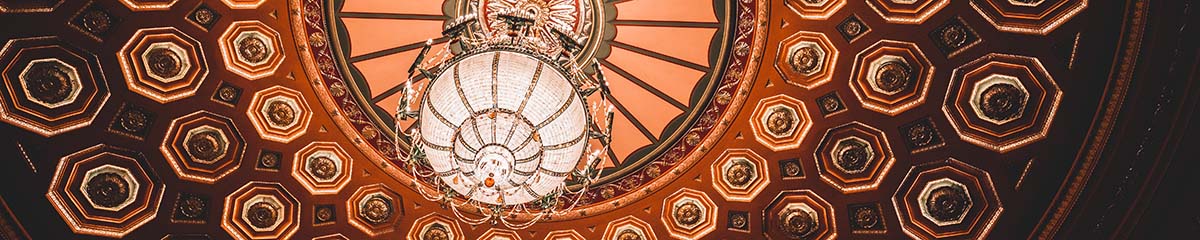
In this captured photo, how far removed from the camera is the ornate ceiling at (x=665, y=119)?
361 inches

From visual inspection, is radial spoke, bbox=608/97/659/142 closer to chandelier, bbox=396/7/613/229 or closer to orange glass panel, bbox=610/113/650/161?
orange glass panel, bbox=610/113/650/161

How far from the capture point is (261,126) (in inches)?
427

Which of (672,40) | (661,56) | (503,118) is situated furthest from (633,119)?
(503,118)

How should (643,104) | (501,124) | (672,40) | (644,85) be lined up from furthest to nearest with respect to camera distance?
(643,104), (644,85), (672,40), (501,124)

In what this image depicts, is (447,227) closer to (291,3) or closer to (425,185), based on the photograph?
(425,185)

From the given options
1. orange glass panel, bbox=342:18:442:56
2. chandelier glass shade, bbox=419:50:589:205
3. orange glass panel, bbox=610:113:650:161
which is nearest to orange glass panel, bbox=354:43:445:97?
orange glass panel, bbox=342:18:442:56

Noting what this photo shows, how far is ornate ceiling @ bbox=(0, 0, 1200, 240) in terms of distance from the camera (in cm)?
918

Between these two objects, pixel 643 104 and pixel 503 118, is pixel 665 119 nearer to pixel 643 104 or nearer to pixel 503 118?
pixel 643 104

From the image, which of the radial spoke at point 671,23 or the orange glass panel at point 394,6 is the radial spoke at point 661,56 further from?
the orange glass panel at point 394,6

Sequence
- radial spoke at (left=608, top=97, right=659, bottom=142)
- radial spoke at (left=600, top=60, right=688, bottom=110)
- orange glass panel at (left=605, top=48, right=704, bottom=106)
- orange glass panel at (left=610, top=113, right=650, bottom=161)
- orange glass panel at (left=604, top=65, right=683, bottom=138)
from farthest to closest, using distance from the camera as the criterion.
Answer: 1. orange glass panel at (left=610, top=113, right=650, bottom=161)
2. radial spoke at (left=608, top=97, right=659, bottom=142)
3. orange glass panel at (left=604, top=65, right=683, bottom=138)
4. radial spoke at (left=600, top=60, right=688, bottom=110)
5. orange glass panel at (left=605, top=48, right=704, bottom=106)

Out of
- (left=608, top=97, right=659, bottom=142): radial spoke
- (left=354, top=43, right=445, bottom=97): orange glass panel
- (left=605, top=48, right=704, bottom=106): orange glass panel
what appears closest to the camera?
(left=354, top=43, right=445, bottom=97): orange glass panel

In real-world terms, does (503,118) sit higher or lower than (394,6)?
lower

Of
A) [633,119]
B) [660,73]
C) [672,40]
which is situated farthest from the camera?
[633,119]

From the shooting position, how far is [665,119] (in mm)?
11211
